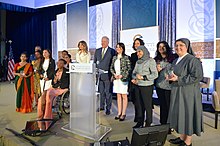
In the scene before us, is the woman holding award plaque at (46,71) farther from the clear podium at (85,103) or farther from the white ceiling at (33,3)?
the white ceiling at (33,3)

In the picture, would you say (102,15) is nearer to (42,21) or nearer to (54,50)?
(54,50)

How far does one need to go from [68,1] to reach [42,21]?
2.31 m

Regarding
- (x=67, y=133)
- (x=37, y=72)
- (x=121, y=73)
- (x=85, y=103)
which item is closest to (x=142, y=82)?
(x=121, y=73)

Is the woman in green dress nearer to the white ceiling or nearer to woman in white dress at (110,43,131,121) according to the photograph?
woman in white dress at (110,43,131,121)

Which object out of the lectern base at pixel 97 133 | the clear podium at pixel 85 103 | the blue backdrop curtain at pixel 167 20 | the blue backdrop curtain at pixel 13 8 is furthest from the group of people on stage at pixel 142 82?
the blue backdrop curtain at pixel 13 8

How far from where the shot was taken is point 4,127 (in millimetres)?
3924

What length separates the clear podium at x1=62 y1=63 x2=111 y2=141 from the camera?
3.25 meters

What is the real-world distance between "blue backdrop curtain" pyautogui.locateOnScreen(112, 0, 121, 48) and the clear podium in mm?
3959

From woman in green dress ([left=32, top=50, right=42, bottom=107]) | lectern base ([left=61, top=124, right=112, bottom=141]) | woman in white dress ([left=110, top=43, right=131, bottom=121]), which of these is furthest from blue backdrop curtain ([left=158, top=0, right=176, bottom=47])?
lectern base ([left=61, top=124, right=112, bottom=141])

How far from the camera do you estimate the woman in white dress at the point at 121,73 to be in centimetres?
416

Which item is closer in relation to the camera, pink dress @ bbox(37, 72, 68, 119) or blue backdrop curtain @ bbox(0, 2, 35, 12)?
pink dress @ bbox(37, 72, 68, 119)

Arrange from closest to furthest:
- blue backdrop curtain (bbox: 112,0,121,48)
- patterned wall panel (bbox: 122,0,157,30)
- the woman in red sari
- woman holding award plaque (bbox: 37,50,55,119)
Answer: woman holding award plaque (bbox: 37,50,55,119)
the woman in red sari
patterned wall panel (bbox: 122,0,157,30)
blue backdrop curtain (bbox: 112,0,121,48)

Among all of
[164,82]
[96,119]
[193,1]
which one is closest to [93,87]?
[96,119]

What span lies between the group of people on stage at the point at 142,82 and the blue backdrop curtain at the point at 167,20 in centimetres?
192
